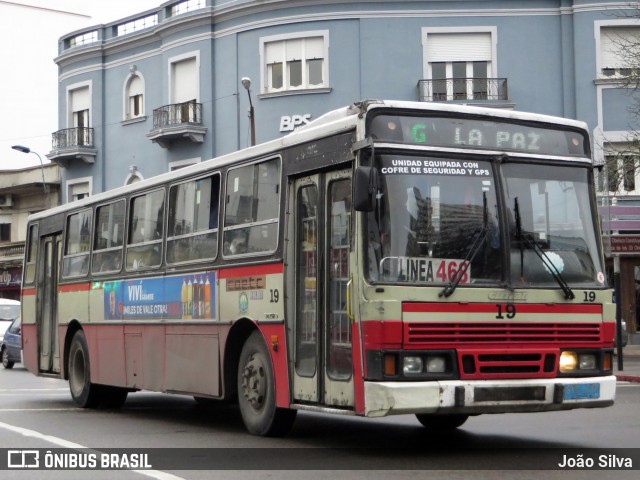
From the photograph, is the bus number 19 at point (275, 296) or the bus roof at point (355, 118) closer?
the bus roof at point (355, 118)

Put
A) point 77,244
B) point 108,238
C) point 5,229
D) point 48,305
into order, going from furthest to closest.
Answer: point 5,229
point 48,305
point 77,244
point 108,238

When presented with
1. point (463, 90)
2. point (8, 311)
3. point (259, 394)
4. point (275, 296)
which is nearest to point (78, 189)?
point (8, 311)

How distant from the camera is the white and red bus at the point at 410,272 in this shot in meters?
10.2

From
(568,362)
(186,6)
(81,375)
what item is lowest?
(81,375)

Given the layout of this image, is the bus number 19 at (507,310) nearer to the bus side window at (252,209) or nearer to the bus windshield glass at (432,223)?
the bus windshield glass at (432,223)

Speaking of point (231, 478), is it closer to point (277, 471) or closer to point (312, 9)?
point (277, 471)

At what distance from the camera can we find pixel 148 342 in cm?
1505

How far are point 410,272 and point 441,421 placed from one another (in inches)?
128

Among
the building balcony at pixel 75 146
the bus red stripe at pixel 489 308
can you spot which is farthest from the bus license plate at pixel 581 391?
the building balcony at pixel 75 146

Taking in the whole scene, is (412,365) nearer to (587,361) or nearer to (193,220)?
(587,361)

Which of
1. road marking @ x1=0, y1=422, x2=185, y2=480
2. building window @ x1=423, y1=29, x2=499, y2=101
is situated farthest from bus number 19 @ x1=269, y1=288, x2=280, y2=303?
building window @ x1=423, y1=29, x2=499, y2=101

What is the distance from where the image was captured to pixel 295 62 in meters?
34.9

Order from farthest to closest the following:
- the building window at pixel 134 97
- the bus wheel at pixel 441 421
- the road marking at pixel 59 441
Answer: the building window at pixel 134 97, the bus wheel at pixel 441 421, the road marking at pixel 59 441

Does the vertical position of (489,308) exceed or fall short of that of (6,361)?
it exceeds it
